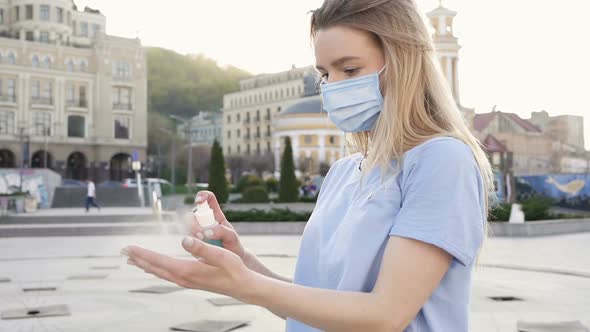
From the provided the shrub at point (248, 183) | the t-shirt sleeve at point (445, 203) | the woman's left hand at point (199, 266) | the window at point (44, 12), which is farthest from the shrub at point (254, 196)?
the window at point (44, 12)

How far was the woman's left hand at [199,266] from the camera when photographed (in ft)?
3.87

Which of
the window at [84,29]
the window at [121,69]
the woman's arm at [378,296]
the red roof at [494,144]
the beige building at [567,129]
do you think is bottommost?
the woman's arm at [378,296]

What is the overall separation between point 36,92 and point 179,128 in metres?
63.9

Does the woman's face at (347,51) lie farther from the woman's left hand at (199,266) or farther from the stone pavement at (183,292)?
the stone pavement at (183,292)

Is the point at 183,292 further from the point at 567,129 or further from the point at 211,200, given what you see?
the point at 567,129

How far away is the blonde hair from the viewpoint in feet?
4.88

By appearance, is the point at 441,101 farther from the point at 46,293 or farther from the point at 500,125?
the point at 500,125

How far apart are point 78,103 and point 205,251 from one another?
221 ft

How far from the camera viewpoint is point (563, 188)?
97.3ft

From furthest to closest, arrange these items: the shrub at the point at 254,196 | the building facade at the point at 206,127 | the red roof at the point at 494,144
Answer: the building facade at the point at 206,127 < the red roof at the point at 494,144 < the shrub at the point at 254,196

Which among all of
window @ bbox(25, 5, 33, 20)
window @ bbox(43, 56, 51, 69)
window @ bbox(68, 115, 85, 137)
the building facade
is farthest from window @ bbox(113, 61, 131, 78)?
the building facade

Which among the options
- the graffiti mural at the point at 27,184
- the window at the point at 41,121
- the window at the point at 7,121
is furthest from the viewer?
the window at the point at 41,121


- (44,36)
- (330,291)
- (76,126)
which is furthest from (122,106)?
(330,291)

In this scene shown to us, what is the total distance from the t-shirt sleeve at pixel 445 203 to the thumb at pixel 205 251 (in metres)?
0.40
